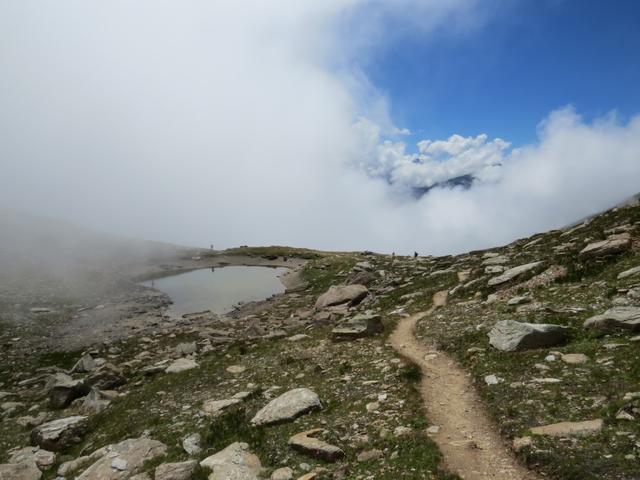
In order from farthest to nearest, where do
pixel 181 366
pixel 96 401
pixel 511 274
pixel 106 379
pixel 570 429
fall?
pixel 511 274
pixel 181 366
pixel 106 379
pixel 96 401
pixel 570 429

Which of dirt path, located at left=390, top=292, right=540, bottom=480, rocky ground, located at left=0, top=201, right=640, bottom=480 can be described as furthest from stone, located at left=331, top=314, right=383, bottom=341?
dirt path, located at left=390, top=292, right=540, bottom=480

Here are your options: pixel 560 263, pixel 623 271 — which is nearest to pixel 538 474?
pixel 623 271

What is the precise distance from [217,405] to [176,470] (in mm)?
6175

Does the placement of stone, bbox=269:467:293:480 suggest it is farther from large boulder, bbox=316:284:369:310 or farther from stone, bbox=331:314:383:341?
A: large boulder, bbox=316:284:369:310

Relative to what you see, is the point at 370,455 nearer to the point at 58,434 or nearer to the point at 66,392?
the point at 58,434

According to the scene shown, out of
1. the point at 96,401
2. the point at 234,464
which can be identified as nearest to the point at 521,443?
the point at 234,464

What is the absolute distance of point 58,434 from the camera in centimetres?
2070

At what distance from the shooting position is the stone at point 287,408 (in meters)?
17.4

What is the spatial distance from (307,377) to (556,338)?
12922mm

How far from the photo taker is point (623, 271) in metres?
24.4

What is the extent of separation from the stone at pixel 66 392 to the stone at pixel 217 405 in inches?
453

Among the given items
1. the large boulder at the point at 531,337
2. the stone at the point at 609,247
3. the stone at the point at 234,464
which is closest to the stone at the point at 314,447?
the stone at the point at 234,464

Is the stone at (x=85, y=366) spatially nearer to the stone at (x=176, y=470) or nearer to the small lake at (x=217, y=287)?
the small lake at (x=217, y=287)

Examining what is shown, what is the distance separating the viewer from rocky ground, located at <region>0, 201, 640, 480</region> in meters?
13.3
